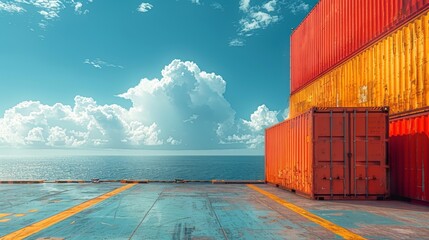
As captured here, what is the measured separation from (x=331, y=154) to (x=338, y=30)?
30.6 ft

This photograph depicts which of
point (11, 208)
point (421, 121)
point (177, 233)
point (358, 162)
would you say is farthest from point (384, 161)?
point (11, 208)

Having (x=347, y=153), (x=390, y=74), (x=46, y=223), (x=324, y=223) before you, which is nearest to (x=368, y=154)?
(x=347, y=153)

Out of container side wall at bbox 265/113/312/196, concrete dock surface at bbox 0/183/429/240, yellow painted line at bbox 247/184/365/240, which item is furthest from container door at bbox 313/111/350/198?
yellow painted line at bbox 247/184/365/240

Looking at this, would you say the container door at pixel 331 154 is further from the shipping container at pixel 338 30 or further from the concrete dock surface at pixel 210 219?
the shipping container at pixel 338 30

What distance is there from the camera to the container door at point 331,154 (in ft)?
46.0

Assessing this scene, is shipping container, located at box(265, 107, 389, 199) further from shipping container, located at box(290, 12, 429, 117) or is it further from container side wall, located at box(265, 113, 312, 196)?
shipping container, located at box(290, 12, 429, 117)

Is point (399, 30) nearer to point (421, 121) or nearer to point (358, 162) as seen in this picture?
point (421, 121)

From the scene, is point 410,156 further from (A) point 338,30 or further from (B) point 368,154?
(A) point 338,30

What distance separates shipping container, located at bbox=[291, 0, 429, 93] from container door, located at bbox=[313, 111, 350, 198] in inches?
192

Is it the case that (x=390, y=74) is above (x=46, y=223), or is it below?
above

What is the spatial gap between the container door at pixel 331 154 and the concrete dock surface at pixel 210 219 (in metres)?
0.75

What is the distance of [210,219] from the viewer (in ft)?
32.0

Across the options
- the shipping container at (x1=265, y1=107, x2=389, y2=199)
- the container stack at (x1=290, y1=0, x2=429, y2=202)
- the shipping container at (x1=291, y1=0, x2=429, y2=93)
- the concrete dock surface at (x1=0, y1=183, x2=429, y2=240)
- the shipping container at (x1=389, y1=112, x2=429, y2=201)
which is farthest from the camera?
the shipping container at (x1=291, y1=0, x2=429, y2=93)

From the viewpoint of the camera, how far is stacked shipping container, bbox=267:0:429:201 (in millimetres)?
13008
